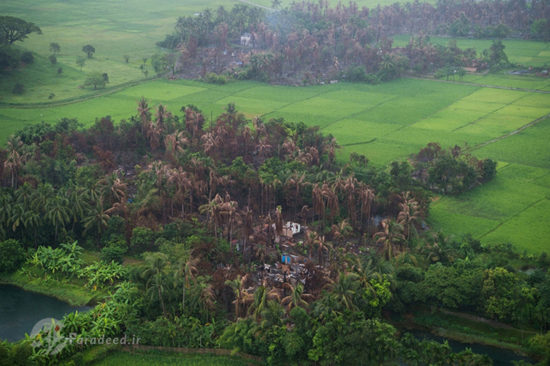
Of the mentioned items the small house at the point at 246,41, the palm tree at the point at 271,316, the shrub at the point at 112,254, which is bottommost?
the shrub at the point at 112,254

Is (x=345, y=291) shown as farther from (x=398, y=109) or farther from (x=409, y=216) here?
(x=398, y=109)

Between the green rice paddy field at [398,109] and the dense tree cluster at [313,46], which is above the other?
the dense tree cluster at [313,46]

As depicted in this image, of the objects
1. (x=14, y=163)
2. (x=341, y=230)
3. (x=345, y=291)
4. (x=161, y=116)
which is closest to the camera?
(x=345, y=291)

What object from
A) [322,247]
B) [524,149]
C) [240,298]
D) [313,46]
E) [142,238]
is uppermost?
[313,46]

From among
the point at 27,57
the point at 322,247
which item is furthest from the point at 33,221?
the point at 27,57

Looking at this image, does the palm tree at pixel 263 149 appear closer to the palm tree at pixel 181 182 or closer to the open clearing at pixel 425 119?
the open clearing at pixel 425 119

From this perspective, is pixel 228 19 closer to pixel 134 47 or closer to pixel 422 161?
pixel 134 47

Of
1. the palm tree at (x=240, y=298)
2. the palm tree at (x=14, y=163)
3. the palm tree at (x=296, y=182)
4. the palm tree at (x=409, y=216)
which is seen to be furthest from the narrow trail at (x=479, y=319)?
the palm tree at (x=14, y=163)
